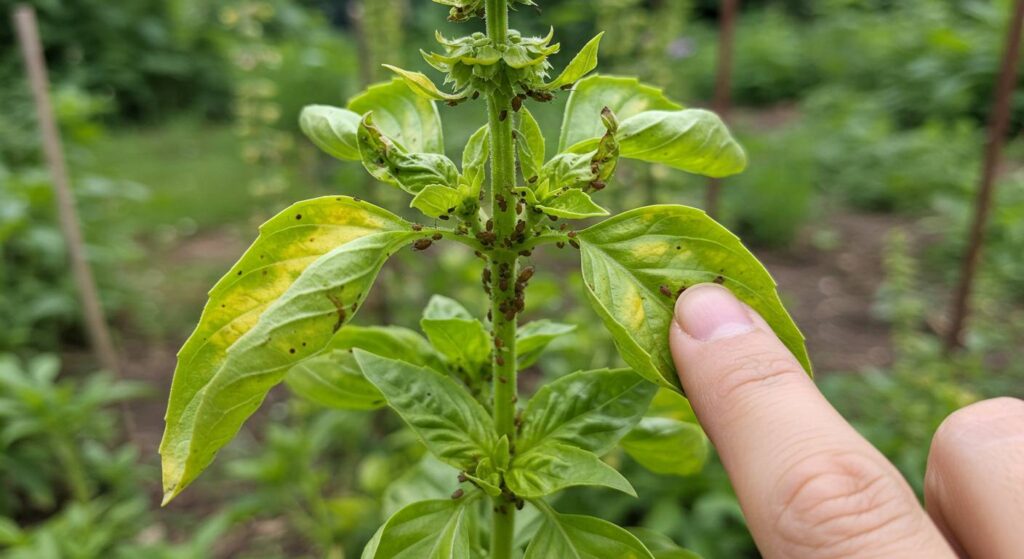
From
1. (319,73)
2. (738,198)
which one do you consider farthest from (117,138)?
(738,198)

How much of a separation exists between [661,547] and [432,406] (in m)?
0.40

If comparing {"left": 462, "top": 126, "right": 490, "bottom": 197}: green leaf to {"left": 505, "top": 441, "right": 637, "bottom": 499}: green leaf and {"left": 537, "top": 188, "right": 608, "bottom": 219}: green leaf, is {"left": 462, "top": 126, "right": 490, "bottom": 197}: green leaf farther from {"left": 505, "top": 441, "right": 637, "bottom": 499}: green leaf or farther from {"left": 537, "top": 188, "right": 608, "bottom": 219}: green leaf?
{"left": 505, "top": 441, "right": 637, "bottom": 499}: green leaf

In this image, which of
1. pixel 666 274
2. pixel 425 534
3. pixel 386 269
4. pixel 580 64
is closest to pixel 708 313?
pixel 666 274

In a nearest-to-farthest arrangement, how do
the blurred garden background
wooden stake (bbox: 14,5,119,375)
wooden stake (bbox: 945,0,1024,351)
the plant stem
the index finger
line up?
the index finger → the plant stem → the blurred garden background → wooden stake (bbox: 945,0,1024,351) → wooden stake (bbox: 14,5,119,375)

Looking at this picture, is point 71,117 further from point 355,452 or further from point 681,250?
point 681,250

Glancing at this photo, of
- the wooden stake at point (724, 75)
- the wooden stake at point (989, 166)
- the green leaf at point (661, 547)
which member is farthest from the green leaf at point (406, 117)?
the wooden stake at point (989, 166)

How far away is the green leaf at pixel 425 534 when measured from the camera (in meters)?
0.89

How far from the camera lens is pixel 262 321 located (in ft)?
2.50

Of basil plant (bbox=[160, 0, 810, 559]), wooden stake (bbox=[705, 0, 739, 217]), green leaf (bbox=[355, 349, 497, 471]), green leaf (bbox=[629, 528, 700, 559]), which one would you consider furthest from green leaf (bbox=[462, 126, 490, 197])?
wooden stake (bbox=[705, 0, 739, 217])

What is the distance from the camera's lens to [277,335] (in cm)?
77

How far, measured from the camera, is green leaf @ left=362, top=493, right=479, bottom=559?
891mm

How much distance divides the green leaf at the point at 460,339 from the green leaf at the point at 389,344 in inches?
1.2

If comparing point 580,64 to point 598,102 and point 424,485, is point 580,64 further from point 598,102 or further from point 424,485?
point 424,485

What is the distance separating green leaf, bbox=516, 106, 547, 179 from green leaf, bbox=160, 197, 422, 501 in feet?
0.62
